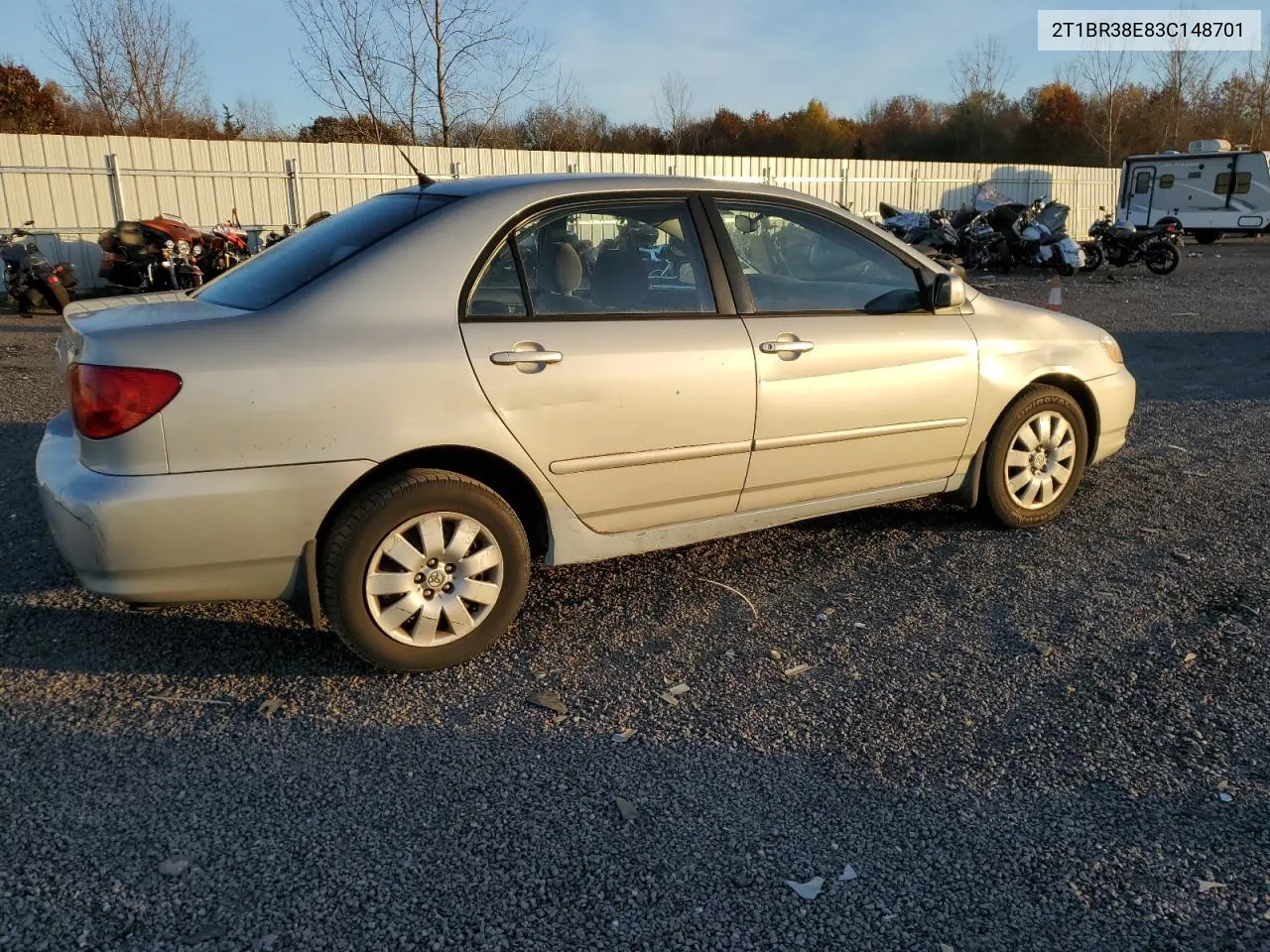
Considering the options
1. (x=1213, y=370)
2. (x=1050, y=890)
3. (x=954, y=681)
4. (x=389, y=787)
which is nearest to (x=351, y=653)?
(x=389, y=787)

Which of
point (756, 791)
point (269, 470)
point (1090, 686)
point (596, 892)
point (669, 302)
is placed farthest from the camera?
point (669, 302)

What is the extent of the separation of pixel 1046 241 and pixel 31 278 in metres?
17.9

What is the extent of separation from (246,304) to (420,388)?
706mm

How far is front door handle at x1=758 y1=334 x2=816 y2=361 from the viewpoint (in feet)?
12.5

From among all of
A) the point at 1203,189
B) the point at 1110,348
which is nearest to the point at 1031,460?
the point at 1110,348

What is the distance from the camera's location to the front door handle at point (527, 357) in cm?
330

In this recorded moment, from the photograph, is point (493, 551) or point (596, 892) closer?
point (596, 892)

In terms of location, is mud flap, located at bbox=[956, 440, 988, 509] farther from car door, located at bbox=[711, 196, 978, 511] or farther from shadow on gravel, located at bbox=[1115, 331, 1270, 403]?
shadow on gravel, located at bbox=[1115, 331, 1270, 403]

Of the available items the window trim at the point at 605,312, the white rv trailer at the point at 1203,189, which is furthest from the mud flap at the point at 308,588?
the white rv trailer at the point at 1203,189

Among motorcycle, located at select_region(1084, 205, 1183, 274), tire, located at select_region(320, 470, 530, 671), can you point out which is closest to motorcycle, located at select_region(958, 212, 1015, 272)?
motorcycle, located at select_region(1084, 205, 1183, 274)

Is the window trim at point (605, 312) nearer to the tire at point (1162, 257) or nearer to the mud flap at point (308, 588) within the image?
the mud flap at point (308, 588)

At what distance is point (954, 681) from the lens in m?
3.31

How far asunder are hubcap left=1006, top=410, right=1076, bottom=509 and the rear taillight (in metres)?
3.64

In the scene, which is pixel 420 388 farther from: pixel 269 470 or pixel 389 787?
pixel 389 787
